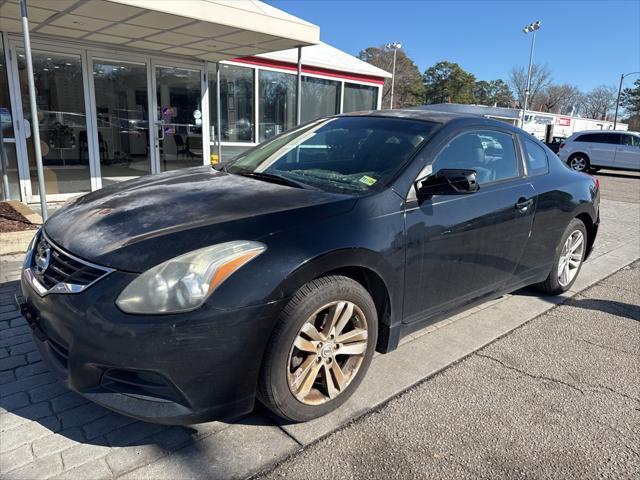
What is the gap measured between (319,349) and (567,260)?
3.28 m

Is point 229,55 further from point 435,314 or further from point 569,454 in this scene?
point 569,454

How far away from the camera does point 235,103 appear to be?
10.8 meters

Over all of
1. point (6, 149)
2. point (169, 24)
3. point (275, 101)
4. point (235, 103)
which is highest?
point (169, 24)

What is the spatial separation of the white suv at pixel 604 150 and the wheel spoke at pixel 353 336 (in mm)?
19804

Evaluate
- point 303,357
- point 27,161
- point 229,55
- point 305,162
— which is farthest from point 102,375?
point 229,55

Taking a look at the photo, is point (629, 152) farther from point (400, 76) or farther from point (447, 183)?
point (400, 76)

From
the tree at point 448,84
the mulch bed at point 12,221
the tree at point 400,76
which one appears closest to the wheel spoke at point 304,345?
the mulch bed at point 12,221

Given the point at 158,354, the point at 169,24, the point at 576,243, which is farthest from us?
the point at 169,24

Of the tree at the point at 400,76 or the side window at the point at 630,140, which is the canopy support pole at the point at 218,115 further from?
the tree at the point at 400,76

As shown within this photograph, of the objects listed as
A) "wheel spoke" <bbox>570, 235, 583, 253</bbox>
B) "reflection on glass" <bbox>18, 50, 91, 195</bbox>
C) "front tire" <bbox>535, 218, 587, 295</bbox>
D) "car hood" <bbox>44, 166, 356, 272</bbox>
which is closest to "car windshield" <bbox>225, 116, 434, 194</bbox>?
"car hood" <bbox>44, 166, 356, 272</bbox>

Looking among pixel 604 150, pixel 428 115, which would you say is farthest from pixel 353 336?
pixel 604 150

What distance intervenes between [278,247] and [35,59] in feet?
23.9

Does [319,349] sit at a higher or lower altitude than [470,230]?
lower

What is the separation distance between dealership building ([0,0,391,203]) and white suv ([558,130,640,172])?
48.7 ft
